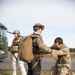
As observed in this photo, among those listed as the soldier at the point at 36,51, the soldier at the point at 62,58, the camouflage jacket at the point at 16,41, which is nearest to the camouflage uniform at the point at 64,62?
the soldier at the point at 62,58

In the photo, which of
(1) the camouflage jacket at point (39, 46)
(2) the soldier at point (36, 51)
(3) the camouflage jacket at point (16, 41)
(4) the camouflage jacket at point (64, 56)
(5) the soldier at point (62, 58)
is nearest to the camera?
(1) the camouflage jacket at point (39, 46)

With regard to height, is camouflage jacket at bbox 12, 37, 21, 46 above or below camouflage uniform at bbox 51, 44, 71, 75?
above

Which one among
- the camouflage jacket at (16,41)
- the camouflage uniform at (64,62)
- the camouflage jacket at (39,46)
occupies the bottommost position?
the camouflage uniform at (64,62)

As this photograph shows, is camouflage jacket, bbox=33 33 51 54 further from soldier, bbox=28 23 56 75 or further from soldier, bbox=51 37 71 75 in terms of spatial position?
soldier, bbox=51 37 71 75

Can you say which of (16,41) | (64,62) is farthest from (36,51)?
(16,41)

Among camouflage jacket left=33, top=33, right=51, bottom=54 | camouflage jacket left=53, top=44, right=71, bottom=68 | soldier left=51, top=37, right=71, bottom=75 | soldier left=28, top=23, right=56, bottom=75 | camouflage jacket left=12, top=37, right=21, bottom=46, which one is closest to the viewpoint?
camouflage jacket left=33, top=33, right=51, bottom=54

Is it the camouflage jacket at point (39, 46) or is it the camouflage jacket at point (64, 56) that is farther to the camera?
the camouflage jacket at point (64, 56)

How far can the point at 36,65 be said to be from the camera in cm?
695

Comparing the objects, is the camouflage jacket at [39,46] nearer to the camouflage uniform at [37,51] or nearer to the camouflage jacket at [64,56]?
the camouflage uniform at [37,51]

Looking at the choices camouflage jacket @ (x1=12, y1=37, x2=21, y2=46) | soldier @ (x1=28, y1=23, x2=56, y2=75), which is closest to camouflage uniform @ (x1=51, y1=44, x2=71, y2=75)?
soldier @ (x1=28, y1=23, x2=56, y2=75)

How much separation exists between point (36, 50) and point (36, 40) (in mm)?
248

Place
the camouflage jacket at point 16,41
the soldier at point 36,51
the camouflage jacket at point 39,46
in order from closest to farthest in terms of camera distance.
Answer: the camouflage jacket at point 39,46, the soldier at point 36,51, the camouflage jacket at point 16,41

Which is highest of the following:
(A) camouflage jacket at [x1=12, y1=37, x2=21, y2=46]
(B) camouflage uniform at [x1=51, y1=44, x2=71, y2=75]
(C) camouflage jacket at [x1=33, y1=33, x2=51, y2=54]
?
(A) camouflage jacket at [x1=12, y1=37, x2=21, y2=46]

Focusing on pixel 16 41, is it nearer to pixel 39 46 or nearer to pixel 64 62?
pixel 64 62
